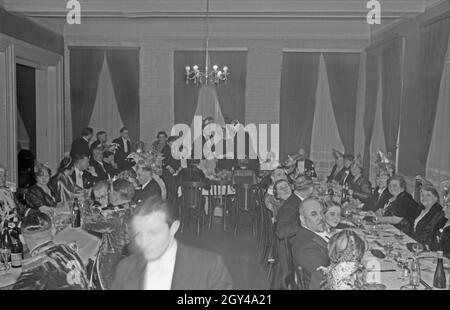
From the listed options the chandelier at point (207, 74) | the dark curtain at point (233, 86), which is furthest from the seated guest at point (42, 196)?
the dark curtain at point (233, 86)

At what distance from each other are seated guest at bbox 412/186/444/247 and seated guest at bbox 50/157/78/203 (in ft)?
8.59

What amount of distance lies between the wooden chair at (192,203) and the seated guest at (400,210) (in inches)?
53.3

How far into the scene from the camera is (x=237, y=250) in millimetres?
3684

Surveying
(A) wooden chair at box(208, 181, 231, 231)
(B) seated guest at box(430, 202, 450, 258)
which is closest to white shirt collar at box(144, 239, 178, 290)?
(A) wooden chair at box(208, 181, 231, 231)

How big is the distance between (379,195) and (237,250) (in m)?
1.32

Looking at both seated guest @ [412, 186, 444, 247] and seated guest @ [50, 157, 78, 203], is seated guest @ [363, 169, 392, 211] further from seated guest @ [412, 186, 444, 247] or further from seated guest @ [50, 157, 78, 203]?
seated guest @ [50, 157, 78, 203]

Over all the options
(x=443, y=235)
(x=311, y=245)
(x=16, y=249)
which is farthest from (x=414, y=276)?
(x=16, y=249)

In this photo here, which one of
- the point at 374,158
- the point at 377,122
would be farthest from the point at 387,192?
the point at 377,122

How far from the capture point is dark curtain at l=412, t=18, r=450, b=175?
431cm

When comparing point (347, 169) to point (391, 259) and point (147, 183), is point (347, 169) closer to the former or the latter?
point (391, 259)

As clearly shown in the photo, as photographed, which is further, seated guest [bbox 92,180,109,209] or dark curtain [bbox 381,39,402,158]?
dark curtain [bbox 381,39,402,158]

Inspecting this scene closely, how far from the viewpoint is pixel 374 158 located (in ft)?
13.9

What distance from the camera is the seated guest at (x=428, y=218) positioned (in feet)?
11.6
